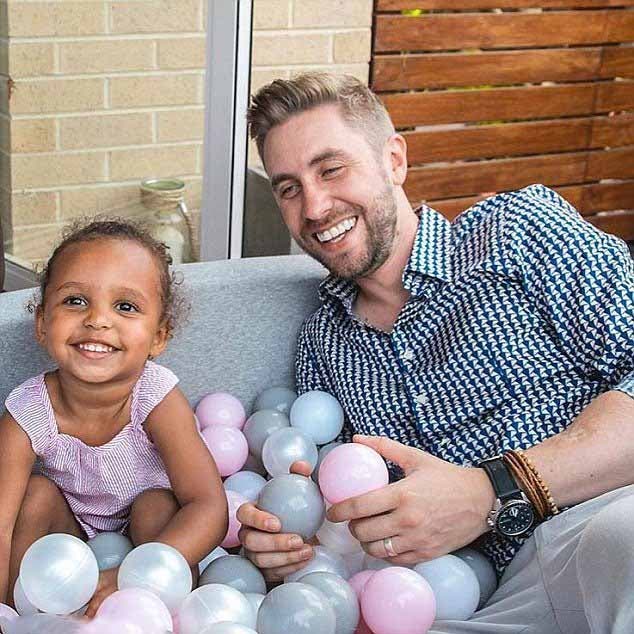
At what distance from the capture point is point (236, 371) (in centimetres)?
212

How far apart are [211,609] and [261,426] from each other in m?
0.64

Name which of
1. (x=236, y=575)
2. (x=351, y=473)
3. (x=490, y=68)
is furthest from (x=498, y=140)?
(x=236, y=575)

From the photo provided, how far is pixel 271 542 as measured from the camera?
156 cm

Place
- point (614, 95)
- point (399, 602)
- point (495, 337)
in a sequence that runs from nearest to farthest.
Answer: point (399, 602) < point (495, 337) < point (614, 95)

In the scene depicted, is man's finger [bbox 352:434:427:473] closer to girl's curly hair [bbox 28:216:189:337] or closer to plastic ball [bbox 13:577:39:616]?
girl's curly hair [bbox 28:216:189:337]

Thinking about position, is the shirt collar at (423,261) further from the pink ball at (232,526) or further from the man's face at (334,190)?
the pink ball at (232,526)

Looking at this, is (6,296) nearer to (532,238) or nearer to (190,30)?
(532,238)

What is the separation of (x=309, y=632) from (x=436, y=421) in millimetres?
517

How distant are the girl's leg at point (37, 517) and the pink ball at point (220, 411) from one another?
38 centimetres

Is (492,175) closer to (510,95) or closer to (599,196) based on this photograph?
(510,95)

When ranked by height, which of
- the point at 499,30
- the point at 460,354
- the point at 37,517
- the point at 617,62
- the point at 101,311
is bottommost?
the point at 37,517

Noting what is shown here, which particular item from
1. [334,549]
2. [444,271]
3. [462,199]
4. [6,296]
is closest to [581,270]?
[444,271]

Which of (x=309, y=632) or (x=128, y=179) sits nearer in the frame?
(x=309, y=632)

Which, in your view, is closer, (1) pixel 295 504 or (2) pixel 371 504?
(2) pixel 371 504
